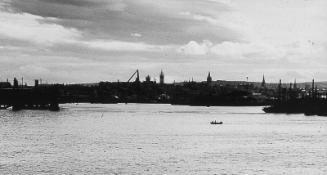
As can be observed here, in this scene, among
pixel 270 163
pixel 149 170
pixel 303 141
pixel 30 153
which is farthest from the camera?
pixel 303 141

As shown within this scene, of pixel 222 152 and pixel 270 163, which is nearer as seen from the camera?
pixel 270 163

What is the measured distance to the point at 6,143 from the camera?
10556 cm

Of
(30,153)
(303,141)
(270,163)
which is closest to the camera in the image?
(270,163)

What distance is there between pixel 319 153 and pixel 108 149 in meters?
30.4

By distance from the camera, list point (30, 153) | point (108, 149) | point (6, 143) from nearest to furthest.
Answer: point (30, 153), point (108, 149), point (6, 143)

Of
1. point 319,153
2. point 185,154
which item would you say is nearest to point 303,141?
point 319,153

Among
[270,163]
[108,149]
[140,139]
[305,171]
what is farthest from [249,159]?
[140,139]

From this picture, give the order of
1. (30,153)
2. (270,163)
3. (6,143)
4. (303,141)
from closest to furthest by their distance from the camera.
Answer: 1. (270,163)
2. (30,153)
3. (6,143)
4. (303,141)

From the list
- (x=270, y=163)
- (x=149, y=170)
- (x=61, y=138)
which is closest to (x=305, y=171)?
(x=270, y=163)

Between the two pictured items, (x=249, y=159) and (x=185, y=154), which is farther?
(x=185, y=154)

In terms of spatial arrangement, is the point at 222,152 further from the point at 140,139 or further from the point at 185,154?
the point at 140,139

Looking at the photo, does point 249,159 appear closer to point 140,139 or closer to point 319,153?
point 319,153

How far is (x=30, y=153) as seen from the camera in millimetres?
89375

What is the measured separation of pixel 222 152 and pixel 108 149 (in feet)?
55.2
